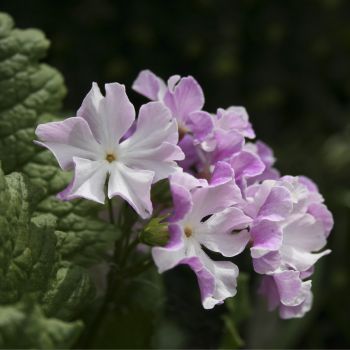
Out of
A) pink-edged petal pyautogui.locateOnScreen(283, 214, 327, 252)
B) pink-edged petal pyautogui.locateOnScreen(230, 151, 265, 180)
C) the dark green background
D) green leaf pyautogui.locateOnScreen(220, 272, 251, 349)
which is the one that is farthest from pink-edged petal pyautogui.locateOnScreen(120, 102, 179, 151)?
the dark green background

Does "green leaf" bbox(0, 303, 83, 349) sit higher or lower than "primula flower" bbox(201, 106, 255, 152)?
lower

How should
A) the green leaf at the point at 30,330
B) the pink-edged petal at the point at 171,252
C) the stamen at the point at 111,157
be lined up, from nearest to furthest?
the green leaf at the point at 30,330 → the pink-edged petal at the point at 171,252 → the stamen at the point at 111,157

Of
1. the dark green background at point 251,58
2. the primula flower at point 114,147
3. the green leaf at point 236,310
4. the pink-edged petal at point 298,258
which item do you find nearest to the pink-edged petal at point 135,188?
the primula flower at point 114,147

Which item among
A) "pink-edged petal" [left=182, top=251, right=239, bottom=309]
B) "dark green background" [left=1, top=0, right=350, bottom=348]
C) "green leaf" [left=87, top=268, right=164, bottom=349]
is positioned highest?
"pink-edged petal" [left=182, top=251, right=239, bottom=309]

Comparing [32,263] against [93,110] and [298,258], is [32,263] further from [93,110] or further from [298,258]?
[298,258]

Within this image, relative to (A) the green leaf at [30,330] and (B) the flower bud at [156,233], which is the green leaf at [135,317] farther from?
(A) the green leaf at [30,330]

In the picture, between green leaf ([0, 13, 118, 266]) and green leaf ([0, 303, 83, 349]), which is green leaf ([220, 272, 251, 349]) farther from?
green leaf ([0, 303, 83, 349])

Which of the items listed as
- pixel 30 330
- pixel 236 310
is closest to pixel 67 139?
pixel 30 330
